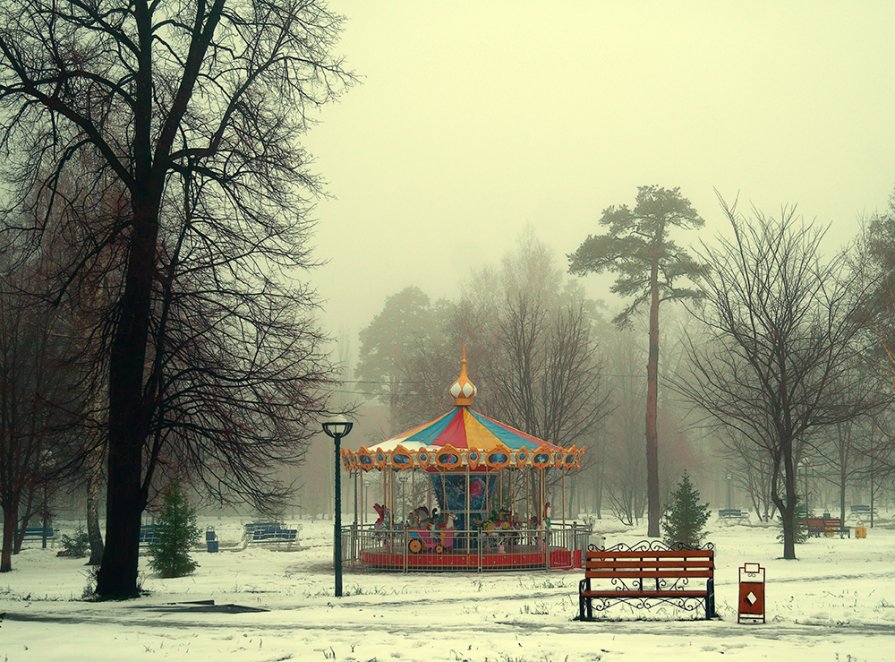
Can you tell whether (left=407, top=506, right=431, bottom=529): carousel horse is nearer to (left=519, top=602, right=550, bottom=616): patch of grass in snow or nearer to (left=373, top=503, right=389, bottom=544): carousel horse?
(left=373, top=503, right=389, bottom=544): carousel horse

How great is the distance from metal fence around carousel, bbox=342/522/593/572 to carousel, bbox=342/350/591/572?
0.03 metres

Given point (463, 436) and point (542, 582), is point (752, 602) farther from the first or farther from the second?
point (463, 436)

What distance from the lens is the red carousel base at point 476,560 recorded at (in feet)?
87.1

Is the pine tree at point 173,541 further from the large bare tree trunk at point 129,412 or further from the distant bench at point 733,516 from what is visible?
the distant bench at point 733,516

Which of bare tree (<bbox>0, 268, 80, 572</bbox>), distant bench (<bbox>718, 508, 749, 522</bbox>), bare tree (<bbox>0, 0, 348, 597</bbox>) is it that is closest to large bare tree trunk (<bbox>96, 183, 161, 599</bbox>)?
bare tree (<bbox>0, 0, 348, 597</bbox>)

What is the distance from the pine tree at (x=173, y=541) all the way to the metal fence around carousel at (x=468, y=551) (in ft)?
15.1

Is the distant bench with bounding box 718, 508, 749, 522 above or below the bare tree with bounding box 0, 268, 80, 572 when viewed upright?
below

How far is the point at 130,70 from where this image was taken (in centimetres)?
1914

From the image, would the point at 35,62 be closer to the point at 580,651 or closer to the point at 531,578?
the point at 580,651

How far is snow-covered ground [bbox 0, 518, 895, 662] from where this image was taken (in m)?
11.7

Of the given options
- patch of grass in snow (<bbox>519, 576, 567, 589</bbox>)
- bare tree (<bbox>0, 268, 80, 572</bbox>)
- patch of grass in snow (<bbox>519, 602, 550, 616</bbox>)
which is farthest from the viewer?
bare tree (<bbox>0, 268, 80, 572</bbox>)

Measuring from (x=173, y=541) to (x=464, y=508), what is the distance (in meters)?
8.23

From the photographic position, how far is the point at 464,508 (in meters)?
28.8

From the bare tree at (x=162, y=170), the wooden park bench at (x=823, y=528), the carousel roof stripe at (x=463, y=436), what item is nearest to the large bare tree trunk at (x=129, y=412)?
the bare tree at (x=162, y=170)
